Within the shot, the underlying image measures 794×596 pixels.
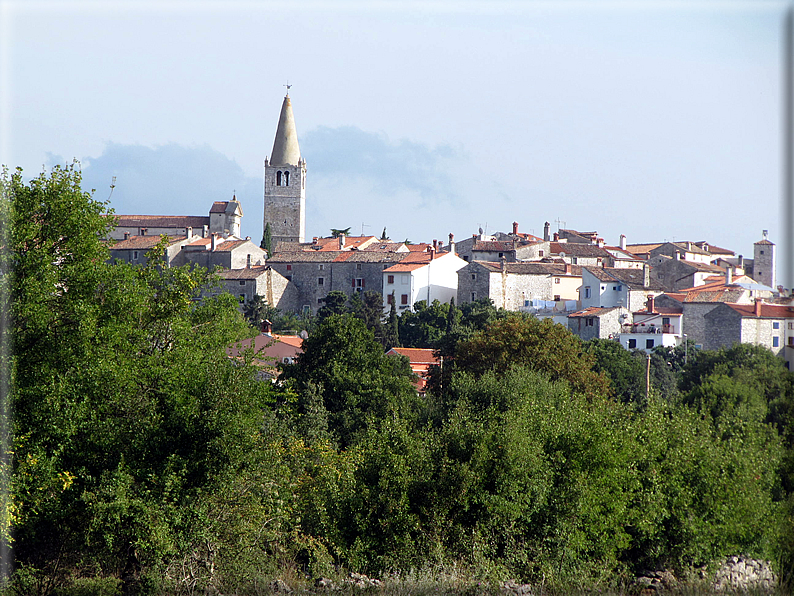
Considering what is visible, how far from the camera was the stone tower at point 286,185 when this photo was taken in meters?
108

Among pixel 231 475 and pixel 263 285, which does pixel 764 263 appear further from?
pixel 231 475

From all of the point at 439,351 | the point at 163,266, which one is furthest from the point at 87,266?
the point at 439,351

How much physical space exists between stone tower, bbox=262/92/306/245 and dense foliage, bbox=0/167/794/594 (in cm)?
9051

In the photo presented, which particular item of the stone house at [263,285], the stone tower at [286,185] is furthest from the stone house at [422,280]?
the stone tower at [286,185]

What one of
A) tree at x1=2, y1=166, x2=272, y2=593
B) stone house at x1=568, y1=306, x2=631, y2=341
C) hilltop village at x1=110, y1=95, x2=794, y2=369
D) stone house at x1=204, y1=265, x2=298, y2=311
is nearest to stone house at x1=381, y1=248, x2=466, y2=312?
hilltop village at x1=110, y1=95, x2=794, y2=369

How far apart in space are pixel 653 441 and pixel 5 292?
1086cm

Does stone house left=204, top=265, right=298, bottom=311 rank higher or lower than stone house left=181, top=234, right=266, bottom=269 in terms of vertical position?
lower

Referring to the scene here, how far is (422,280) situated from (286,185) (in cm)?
4240

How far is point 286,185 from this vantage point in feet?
356

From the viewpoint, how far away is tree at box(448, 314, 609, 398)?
37062 mm

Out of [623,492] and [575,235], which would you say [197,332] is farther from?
[575,235]

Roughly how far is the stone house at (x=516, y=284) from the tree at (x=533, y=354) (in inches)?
1118

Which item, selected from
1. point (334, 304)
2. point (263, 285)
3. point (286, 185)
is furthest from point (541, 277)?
point (286, 185)

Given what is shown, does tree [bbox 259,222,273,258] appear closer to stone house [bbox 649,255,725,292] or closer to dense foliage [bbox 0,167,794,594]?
stone house [bbox 649,255,725,292]
